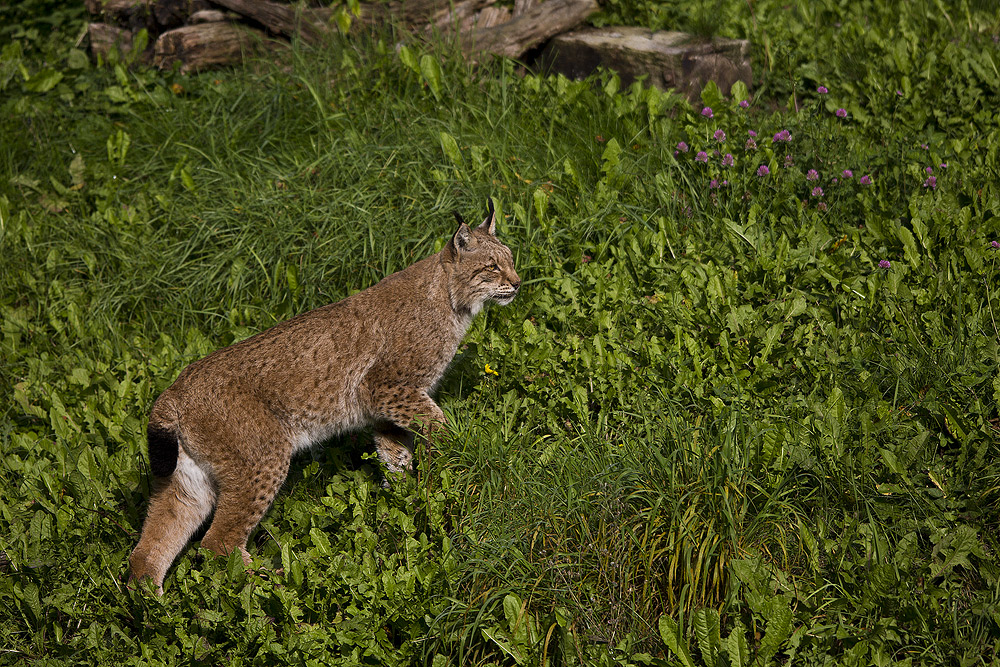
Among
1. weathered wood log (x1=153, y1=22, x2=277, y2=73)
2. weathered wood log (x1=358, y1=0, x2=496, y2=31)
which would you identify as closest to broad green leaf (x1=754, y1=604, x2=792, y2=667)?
weathered wood log (x1=358, y1=0, x2=496, y2=31)

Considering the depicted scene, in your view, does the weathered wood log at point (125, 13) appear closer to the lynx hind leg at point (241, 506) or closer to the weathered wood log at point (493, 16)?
the weathered wood log at point (493, 16)

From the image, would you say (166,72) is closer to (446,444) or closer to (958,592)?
(446,444)

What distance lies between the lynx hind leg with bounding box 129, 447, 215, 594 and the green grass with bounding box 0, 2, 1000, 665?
0.49 ft

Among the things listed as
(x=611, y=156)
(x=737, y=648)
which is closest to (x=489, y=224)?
(x=611, y=156)

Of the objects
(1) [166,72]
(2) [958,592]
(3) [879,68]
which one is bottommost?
(2) [958,592]

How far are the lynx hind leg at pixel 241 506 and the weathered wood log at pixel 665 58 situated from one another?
4.18m

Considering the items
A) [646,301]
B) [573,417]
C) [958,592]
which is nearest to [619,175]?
[646,301]

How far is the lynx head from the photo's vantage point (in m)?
4.82

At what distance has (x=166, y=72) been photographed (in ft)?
23.5

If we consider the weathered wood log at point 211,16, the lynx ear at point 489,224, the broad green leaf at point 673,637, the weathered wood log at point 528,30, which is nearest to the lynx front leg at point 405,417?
the lynx ear at point 489,224

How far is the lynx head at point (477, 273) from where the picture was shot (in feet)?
15.8

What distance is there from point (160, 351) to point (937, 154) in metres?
4.93

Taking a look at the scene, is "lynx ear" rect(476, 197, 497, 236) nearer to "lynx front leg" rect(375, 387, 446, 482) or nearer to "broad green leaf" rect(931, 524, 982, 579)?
"lynx front leg" rect(375, 387, 446, 482)

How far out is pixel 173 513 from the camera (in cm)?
422
